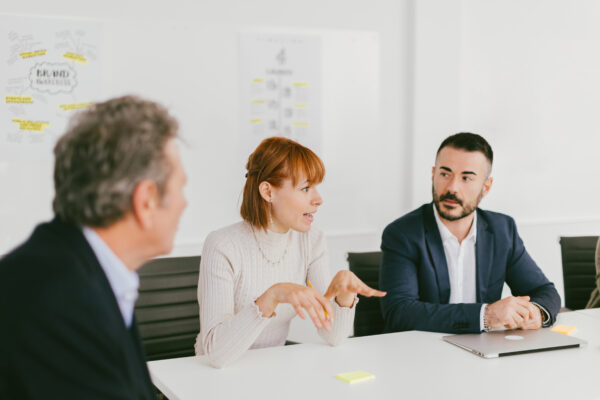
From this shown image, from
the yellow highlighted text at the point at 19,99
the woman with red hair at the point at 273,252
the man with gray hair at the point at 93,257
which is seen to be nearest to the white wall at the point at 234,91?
the yellow highlighted text at the point at 19,99

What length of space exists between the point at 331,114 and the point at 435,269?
69.5 inches

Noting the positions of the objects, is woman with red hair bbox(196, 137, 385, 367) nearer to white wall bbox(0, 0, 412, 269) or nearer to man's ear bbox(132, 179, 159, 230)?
man's ear bbox(132, 179, 159, 230)

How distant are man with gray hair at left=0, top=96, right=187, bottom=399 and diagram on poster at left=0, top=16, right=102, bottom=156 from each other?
7.73 feet

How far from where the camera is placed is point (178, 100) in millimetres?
3504

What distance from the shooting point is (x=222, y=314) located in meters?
1.90

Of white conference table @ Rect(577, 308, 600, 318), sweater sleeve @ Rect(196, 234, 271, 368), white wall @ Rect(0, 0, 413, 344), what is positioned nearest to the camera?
sweater sleeve @ Rect(196, 234, 271, 368)

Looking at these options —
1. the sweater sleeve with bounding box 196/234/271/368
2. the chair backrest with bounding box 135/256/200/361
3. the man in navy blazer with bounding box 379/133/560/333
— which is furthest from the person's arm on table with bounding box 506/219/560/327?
the chair backrest with bounding box 135/256/200/361

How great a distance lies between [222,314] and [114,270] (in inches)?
35.7

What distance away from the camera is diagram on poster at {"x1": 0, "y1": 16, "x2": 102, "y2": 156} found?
318cm

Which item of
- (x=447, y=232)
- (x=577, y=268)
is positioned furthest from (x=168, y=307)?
(x=577, y=268)

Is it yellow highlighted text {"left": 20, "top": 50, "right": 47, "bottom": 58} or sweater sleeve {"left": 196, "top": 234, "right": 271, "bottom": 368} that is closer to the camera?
sweater sleeve {"left": 196, "top": 234, "right": 271, "bottom": 368}

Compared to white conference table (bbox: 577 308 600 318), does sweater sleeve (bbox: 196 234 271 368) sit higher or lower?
higher

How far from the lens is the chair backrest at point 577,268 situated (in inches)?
122

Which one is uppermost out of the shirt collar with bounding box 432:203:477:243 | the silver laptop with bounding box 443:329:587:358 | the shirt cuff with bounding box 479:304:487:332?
the shirt collar with bounding box 432:203:477:243
